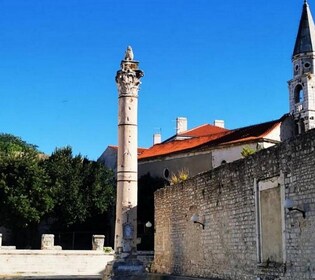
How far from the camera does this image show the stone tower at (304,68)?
4416 centimetres

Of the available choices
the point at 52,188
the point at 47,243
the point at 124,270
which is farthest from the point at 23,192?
the point at 124,270

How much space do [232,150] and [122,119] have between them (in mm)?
15927

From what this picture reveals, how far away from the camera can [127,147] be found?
24844mm

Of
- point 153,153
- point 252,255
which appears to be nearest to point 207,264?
point 252,255

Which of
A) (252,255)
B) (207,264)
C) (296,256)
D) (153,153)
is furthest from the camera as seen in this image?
(153,153)

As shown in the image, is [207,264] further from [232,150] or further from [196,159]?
Result: [196,159]

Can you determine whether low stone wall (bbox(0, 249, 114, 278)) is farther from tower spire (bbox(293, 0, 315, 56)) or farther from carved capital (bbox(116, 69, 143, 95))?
tower spire (bbox(293, 0, 315, 56))

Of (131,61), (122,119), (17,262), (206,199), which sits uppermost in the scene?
(131,61)

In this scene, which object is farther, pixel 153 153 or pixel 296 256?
pixel 153 153

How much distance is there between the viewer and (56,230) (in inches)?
1662

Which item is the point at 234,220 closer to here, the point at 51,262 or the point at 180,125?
the point at 51,262

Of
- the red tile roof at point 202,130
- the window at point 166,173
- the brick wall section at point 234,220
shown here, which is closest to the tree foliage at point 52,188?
the window at point 166,173

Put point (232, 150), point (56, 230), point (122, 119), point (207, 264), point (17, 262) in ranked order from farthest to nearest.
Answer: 1. point (56, 230)
2. point (232, 150)
3. point (17, 262)
4. point (122, 119)
5. point (207, 264)

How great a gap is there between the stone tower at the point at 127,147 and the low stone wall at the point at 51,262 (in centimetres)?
787
